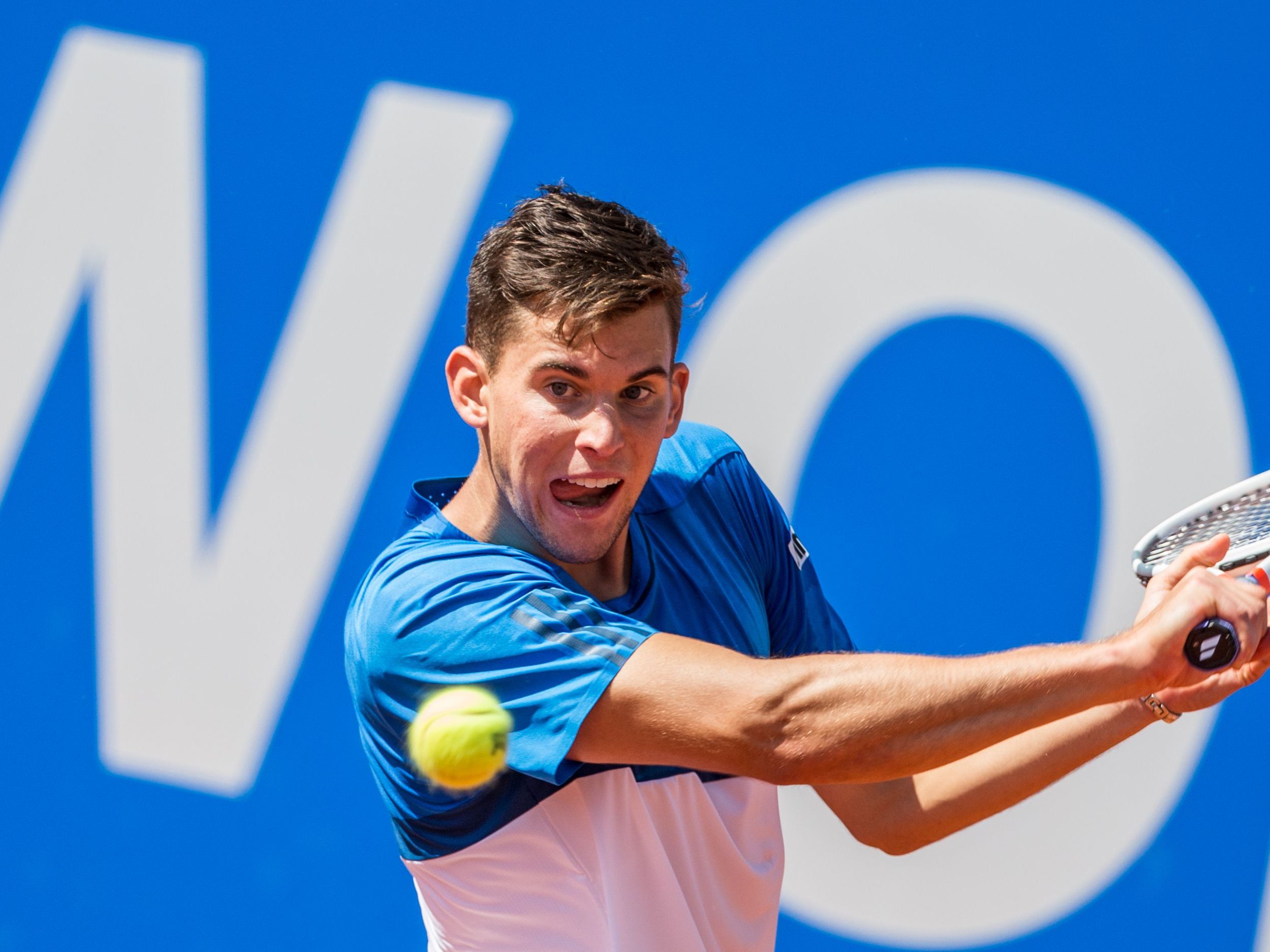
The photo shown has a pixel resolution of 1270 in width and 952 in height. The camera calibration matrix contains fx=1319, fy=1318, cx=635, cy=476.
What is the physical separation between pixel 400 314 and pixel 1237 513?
170cm

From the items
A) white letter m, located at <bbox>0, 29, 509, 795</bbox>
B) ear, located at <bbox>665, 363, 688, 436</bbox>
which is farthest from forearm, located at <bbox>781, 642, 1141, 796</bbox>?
white letter m, located at <bbox>0, 29, 509, 795</bbox>

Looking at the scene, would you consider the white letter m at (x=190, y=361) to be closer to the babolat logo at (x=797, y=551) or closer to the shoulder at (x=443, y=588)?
the babolat logo at (x=797, y=551)

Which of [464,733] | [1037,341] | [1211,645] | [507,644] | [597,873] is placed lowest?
[597,873]

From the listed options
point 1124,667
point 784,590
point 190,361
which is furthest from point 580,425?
point 190,361

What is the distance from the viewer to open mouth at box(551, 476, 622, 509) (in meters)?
1.74

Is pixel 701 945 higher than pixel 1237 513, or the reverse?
pixel 1237 513

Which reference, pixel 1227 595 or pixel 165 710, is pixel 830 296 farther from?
pixel 165 710

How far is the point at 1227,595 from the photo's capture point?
1.48 metres

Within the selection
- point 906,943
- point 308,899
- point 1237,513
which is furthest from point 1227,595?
point 308,899

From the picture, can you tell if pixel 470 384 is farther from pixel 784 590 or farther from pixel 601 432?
pixel 784 590

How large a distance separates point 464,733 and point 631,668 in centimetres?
23

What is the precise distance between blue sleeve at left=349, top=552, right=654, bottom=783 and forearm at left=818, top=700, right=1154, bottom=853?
556mm

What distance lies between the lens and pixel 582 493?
1.75 meters

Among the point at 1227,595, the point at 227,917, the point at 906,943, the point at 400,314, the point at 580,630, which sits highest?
the point at 400,314
